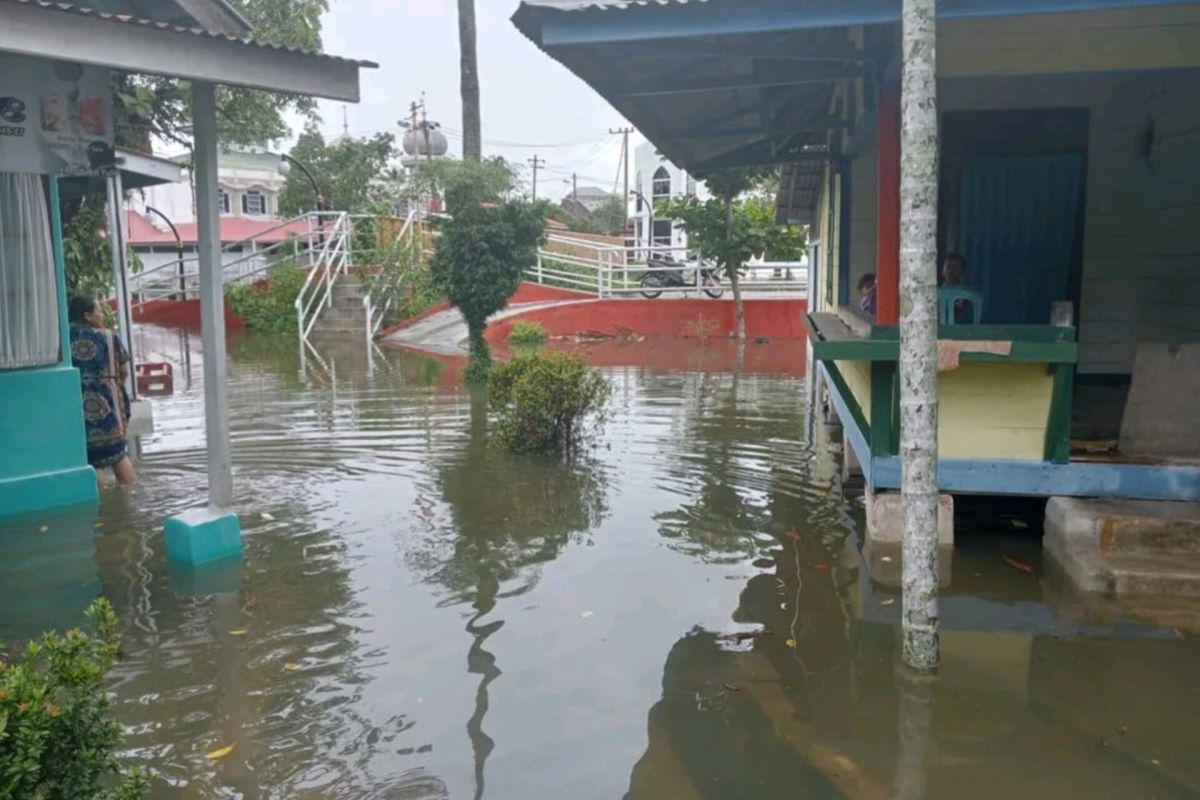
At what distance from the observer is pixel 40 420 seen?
7766 mm

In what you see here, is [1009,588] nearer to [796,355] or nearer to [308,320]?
[796,355]

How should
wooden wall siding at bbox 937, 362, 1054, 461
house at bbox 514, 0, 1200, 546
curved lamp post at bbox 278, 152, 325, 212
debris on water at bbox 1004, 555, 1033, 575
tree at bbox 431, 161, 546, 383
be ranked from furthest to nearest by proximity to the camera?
1. curved lamp post at bbox 278, 152, 325, 212
2. tree at bbox 431, 161, 546, 383
3. debris on water at bbox 1004, 555, 1033, 575
4. wooden wall siding at bbox 937, 362, 1054, 461
5. house at bbox 514, 0, 1200, 546

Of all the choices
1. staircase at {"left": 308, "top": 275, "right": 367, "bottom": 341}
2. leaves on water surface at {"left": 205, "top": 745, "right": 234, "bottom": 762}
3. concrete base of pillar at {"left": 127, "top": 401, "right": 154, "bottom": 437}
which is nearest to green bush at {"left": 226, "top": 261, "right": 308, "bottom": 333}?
staircase at {"left": 308, "top": 275, "right": 367, "bottom": 341}

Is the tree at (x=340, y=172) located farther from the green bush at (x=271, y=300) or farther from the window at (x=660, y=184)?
the window at (x=660, y=184)

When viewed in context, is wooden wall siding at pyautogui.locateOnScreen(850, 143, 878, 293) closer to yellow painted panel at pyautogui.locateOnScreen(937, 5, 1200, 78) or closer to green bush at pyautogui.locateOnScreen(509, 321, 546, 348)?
yellow painted panel at pyautogui.locateOnScreen(937, 5, 1200, 78)

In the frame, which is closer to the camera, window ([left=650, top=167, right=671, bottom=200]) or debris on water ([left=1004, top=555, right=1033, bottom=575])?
debris on water ([left=1004, top=555, right=1033, bottom=575])

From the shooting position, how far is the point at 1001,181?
9461mm

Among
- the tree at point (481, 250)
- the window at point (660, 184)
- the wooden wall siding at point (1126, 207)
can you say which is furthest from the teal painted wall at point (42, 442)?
the window at point (660, 184)

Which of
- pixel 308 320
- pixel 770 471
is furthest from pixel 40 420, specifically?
pixel 308 320

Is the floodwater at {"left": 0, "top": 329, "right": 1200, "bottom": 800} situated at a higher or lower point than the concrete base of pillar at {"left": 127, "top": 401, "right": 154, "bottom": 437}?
lower

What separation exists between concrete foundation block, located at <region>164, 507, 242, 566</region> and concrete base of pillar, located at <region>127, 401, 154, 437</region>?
4.50 meters

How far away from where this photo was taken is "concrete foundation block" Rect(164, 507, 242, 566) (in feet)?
21.0

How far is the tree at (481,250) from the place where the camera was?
17.1 m

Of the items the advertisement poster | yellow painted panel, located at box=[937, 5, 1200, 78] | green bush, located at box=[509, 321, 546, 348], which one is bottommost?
green bush, located at box=[509, 321, 546, 348]
